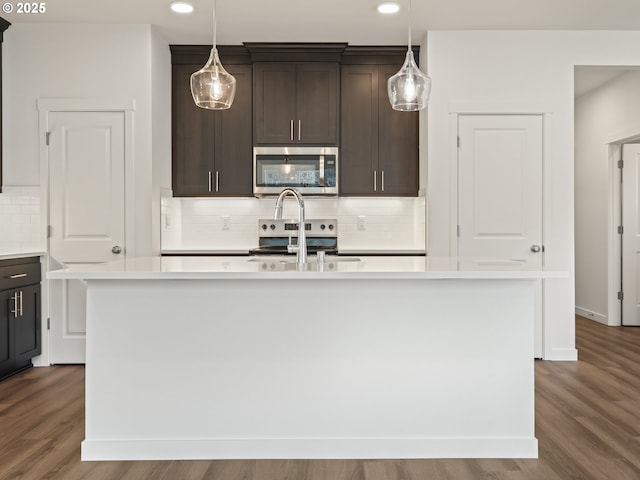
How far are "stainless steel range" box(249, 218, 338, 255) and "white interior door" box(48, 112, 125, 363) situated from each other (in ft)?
4.22


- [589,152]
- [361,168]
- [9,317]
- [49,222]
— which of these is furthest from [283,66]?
[589,152]

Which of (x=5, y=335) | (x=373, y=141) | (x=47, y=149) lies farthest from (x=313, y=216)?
(x=5, y=335)

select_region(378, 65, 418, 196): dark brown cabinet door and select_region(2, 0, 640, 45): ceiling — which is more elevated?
select_region(2, 0, 640, 45): ceiling

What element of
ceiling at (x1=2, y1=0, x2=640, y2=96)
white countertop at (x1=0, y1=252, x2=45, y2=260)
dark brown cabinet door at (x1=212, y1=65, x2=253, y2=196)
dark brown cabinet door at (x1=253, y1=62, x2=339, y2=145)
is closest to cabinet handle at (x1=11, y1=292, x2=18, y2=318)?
white countertop at (x1=0, y1=252, x2=45, y2=260)

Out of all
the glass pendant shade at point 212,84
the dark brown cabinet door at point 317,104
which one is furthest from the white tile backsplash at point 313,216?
the glass pendant shade at point 212,84

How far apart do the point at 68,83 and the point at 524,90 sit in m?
3.72

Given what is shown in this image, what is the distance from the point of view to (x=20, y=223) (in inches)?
177

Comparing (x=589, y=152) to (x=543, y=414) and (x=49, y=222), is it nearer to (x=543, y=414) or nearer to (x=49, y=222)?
(x=543, y=414)

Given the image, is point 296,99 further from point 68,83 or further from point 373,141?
point 68,83

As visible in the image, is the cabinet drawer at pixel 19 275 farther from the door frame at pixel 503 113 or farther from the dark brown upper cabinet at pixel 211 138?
the door frame at pixel 503 113

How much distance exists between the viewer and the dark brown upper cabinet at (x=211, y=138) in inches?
195

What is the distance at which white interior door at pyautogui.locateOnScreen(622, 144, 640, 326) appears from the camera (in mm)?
6184

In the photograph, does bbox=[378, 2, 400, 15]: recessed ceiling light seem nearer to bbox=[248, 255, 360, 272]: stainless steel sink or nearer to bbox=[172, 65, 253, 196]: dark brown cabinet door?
bbox=[172, 65, 253, 196]: dark brown cabinet door

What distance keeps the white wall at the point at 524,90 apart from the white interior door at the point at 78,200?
2.58 meters
